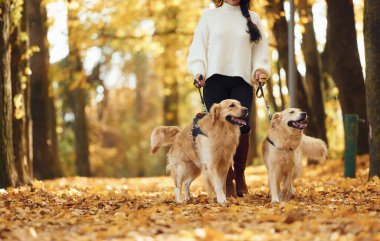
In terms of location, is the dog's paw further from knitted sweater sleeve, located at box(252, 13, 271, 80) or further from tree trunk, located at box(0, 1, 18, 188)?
tree trunk, located at box(0, 1, 18, 188)

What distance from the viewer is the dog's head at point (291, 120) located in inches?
300

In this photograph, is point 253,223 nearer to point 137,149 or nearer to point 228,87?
point 228,87

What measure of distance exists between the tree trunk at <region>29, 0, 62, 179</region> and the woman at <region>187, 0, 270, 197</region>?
28.2 ft

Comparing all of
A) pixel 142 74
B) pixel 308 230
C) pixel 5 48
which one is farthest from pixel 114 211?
pixel 142 74

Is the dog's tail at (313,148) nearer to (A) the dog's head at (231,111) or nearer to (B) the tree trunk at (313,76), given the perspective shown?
(A) the dog's head at (231,111)

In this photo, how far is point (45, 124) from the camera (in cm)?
Result: 1614

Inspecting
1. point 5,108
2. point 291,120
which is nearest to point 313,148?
point 291,120

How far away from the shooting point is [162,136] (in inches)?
337

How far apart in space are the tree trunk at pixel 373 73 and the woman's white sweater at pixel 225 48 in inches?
101

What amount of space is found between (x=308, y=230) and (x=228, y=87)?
10.0 feet

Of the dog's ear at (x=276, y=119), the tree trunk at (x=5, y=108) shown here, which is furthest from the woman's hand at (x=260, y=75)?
the tree trunk at (x=5, y=108)

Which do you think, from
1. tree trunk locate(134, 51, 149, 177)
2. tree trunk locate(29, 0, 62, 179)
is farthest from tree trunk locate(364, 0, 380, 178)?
tree trunk locate(134, 51, 149, 177)

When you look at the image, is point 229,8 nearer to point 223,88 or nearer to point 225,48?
point 225,48

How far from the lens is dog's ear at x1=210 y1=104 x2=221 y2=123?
7543 mm
